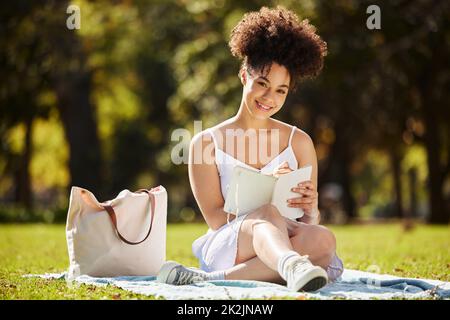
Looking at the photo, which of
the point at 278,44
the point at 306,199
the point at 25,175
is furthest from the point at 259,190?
the point at 25,175

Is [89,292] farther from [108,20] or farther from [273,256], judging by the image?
[108,20]

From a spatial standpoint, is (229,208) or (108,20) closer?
(229,208)

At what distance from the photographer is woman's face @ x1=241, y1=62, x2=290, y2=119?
5.40m

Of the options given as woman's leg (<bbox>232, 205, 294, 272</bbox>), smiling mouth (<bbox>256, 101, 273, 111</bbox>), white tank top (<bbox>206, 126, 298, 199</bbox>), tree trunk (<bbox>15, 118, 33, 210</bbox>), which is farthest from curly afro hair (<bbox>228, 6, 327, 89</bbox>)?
tree trunk (<bbox>15, 118, 33, 210</bbox>)

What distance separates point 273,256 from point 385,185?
38.0 metres

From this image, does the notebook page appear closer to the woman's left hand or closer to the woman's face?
the woman's left hand

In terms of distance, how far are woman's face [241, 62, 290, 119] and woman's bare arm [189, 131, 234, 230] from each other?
52cm

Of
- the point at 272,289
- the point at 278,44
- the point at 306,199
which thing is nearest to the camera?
the point at 272,289

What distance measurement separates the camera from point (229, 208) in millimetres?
5227

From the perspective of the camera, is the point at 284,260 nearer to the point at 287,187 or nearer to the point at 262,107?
the point at 287,187

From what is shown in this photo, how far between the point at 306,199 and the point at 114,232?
Answer: 4.84ft

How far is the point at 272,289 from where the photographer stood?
15.2ft

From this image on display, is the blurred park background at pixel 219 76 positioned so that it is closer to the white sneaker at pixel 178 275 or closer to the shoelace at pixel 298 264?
the white sneaker at pixel 178 275

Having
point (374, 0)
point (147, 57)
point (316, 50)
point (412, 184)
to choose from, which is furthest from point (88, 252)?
point (412, 184)
